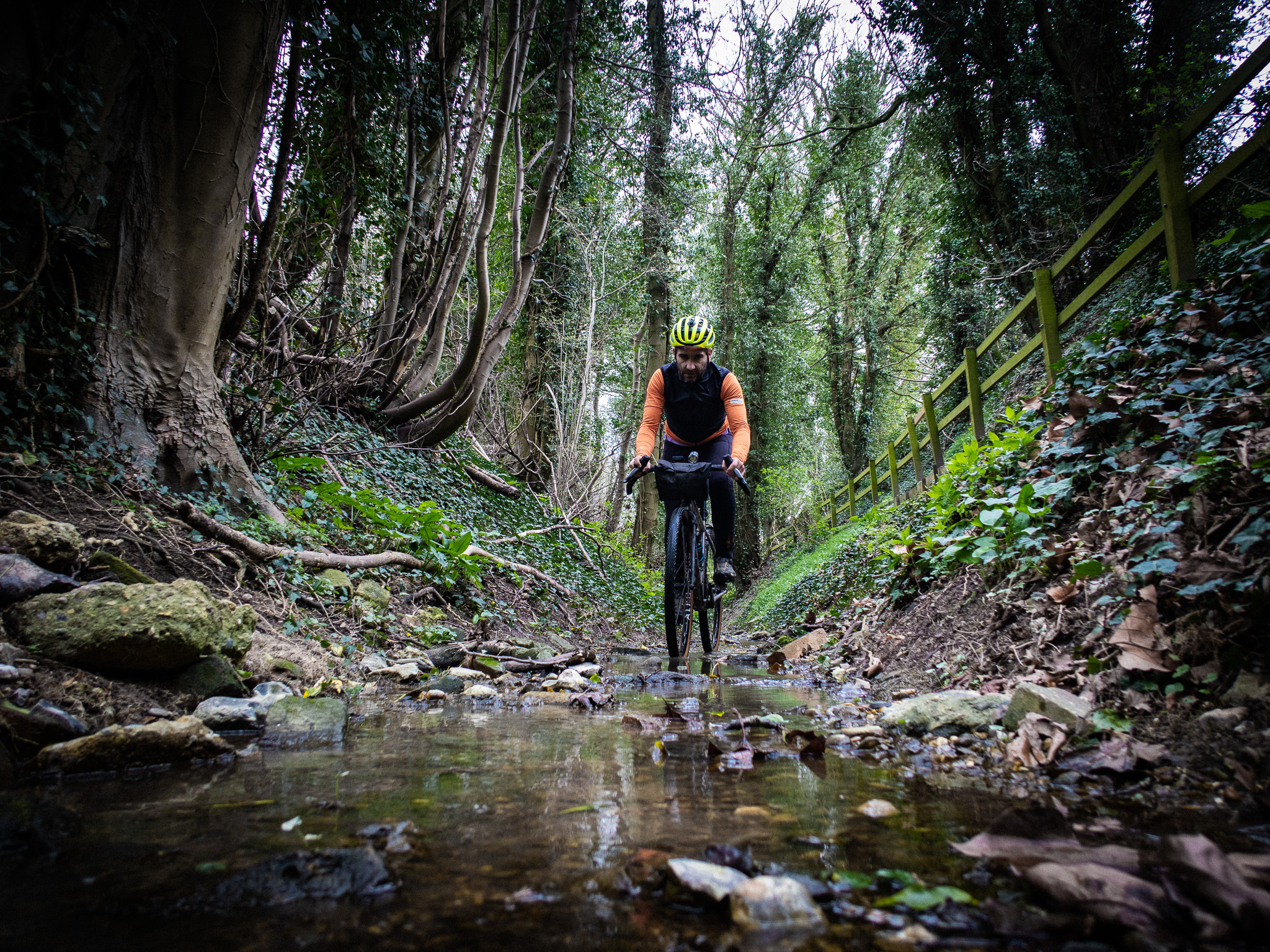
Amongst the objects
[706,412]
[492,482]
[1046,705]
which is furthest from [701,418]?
[492,482]

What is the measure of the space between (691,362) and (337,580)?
10.3 feet

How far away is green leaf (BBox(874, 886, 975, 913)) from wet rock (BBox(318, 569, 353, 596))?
3961 millimetres

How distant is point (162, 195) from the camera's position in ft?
13.2

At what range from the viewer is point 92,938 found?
825mm

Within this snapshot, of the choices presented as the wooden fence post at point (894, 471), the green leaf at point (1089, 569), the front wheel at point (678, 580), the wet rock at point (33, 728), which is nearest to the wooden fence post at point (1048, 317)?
Answer: the front wheel at point (678, 580)

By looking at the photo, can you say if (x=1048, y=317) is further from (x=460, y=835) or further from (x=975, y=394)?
(x=460, y=835)

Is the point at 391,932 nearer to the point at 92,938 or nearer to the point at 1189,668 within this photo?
the point at 92,938

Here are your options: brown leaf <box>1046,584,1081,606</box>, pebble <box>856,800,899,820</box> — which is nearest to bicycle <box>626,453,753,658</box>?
brown leaf <box>1046,584,1081,606</box>

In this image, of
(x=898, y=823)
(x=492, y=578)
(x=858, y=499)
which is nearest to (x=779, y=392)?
(x=858, y=499)

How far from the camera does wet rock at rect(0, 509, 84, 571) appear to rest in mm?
2383

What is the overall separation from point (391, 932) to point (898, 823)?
105cm

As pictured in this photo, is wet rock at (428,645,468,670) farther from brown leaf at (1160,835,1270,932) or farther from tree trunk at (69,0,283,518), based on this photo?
brown leaf at (1160,835,1270,932)

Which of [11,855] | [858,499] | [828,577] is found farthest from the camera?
[858,499]

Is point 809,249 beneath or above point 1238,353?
above
